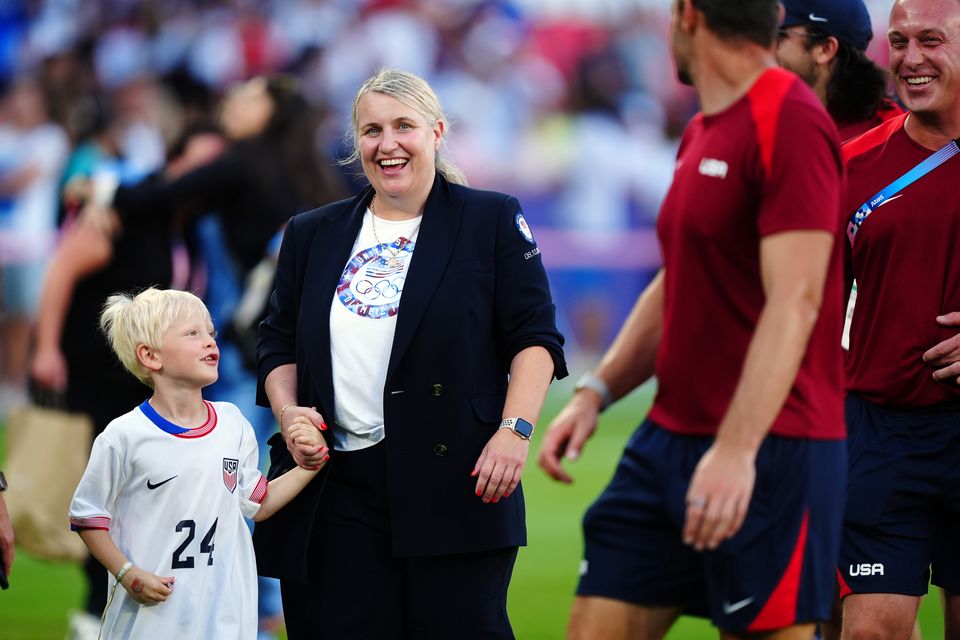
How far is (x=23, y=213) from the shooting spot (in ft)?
55.4

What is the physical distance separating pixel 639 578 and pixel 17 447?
12.6ft

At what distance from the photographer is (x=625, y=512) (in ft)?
11.6

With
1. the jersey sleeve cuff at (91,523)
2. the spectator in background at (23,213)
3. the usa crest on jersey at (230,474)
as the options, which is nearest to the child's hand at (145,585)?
the jersey sleeve cuff at (91,523)

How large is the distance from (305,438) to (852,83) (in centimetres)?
246

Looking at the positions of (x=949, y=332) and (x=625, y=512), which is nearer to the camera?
(x=625, y=512)

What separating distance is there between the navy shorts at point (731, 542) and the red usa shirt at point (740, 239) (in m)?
0.08

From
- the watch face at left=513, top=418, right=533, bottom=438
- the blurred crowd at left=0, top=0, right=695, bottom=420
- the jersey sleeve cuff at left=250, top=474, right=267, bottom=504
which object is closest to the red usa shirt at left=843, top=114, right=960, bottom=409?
the watch face at left=513, top=418, right=533, bottom=438

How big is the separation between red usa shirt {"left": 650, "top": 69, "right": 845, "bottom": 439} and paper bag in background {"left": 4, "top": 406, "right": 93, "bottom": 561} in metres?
3.77

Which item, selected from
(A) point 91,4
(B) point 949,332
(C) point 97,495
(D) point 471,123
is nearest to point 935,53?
(B) point 949,332

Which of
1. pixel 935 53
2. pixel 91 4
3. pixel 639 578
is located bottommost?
pixel 639 578

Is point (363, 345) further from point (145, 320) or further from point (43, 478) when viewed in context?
point (43, 478)

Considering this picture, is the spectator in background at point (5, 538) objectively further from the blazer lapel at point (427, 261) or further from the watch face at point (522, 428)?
the watch face at point (522, 428)

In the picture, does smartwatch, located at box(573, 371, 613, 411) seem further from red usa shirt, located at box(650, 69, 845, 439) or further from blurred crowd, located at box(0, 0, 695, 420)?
blurred crowd, located at box(0, 0, 695, 420)

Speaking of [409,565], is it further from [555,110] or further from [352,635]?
[555,110]
